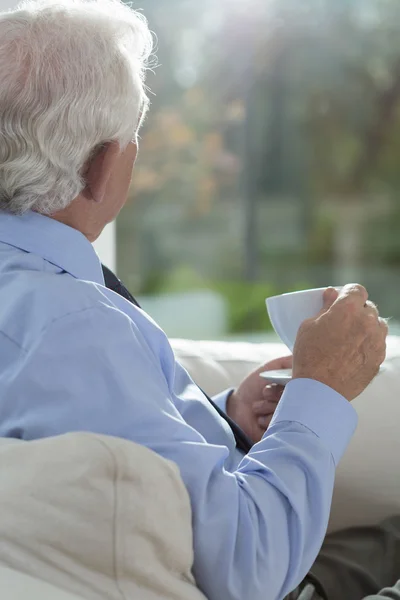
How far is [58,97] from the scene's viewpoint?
3.47ft

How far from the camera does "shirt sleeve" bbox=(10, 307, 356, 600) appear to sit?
0.93m

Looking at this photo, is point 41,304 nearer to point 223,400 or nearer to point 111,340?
point 111,340

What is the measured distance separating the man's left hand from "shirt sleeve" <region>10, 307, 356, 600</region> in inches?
18.1

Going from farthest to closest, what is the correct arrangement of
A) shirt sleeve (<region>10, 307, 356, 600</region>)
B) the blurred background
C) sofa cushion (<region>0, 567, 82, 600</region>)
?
the blurred background, shirt sleeve (<region>10, 307, 356, 600</region>), sofa cushion (<region>0, 567, 82, 600</region>)

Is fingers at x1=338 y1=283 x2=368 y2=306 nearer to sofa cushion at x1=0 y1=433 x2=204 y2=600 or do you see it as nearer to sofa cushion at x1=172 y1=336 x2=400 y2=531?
sofa cushion at x1=0 y1=433 x2=204 y2=600

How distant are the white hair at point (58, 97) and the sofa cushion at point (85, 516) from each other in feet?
1.27

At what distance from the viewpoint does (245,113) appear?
4.47 m

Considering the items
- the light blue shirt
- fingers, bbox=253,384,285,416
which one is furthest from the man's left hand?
the light blue shirt

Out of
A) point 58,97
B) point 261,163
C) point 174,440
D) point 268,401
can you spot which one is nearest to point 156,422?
point 174,440

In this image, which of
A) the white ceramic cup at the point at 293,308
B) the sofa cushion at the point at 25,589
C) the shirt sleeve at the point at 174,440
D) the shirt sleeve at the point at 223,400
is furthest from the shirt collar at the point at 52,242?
the shirt sleeve at the point at 223,400

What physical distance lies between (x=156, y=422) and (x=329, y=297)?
0.37 m

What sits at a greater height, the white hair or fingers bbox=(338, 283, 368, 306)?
the white hair

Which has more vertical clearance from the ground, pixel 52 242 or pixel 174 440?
Result: pixel 52 242

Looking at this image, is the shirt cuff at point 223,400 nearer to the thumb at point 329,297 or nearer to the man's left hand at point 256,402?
the man's left hand at point 256,402
